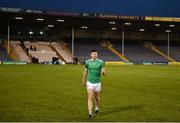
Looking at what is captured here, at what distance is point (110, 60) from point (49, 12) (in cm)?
1351

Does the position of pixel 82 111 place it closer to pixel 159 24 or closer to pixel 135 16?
pixel 135 16

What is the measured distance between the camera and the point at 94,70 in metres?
14.4

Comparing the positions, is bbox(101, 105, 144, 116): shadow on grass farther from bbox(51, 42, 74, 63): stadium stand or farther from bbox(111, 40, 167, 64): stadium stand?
bbox(111, 40, 167, 64): stadium stand

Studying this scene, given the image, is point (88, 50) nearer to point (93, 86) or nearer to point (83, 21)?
point (83, 21)

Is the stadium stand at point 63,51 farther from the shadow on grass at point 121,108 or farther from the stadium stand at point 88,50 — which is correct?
the shadow on grass at point 121,108

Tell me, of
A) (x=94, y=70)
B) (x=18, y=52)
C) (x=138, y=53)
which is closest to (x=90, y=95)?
(x=94, y=70)

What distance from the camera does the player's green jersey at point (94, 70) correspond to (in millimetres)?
14312

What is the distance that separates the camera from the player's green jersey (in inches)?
563

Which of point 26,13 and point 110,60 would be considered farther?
point 110,60

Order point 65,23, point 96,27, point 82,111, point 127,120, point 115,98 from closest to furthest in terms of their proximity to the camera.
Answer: point 127,120
point 82,111
point 115,98
point 65,23
point 96,27

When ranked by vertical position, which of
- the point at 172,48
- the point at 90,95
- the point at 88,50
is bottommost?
the point at 90,95

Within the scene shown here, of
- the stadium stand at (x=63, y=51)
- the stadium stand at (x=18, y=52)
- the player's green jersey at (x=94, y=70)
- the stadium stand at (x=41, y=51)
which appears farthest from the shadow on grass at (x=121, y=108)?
the stadium stand at (x=63, y=51)

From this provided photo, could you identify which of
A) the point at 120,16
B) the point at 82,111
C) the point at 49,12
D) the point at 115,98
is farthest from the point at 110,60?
the point at 82,111

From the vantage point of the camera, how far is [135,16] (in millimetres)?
82812
